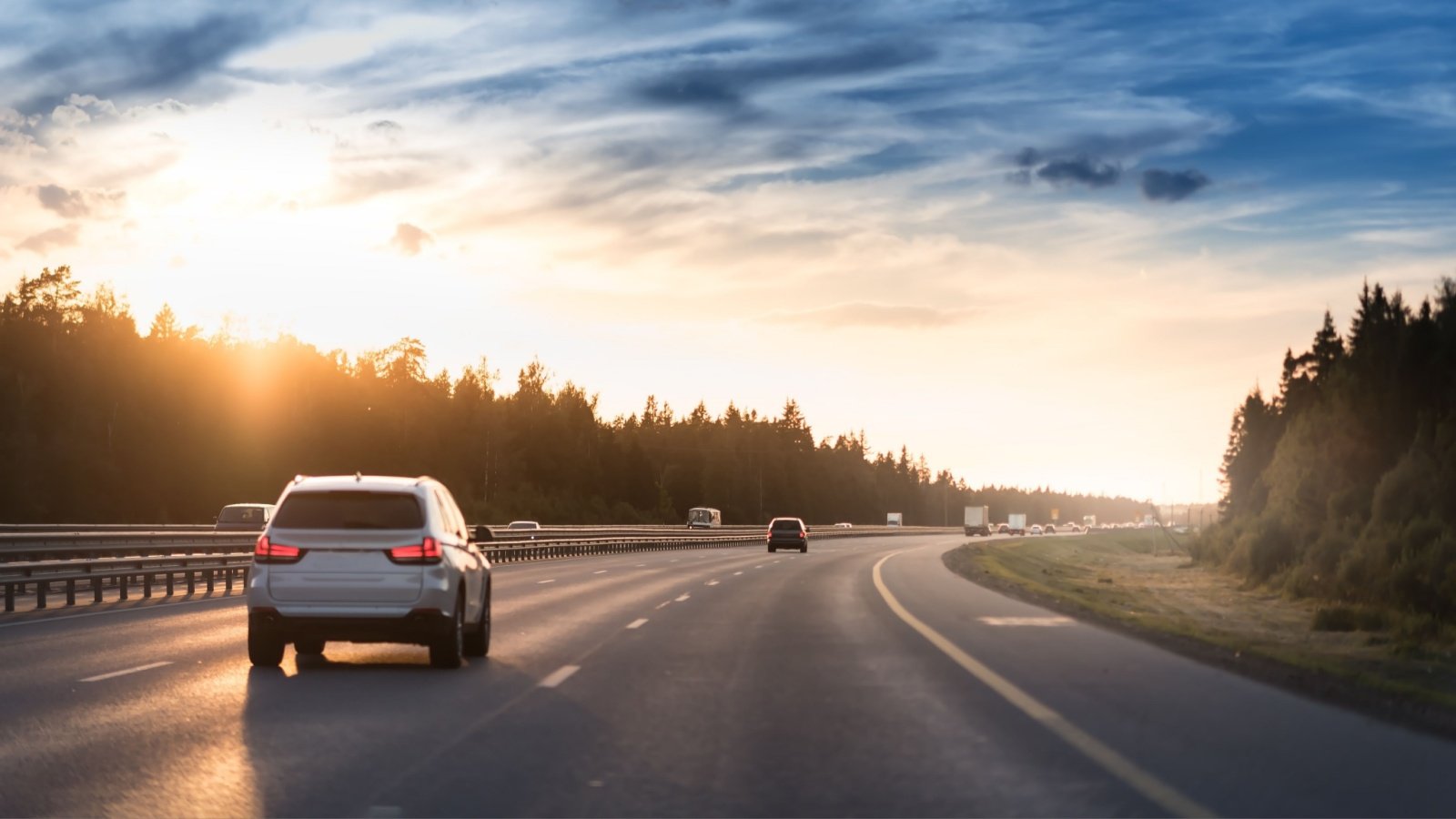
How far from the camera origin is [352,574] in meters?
14.9

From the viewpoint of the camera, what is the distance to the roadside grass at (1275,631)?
14695 millimetres

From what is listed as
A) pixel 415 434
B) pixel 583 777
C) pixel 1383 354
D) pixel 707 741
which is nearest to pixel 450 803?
Result: pixel 583 777

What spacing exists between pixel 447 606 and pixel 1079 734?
6.71 m

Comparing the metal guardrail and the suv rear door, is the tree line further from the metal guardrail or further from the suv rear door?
the suv rear door

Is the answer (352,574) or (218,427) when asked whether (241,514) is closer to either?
(352,574)

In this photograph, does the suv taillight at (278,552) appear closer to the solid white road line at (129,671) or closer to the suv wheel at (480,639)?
the solid white road line at (129,671)

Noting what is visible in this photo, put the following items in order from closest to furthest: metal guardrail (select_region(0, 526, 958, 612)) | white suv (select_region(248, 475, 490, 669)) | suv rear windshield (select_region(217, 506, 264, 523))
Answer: white suv (select_region(248, 475, 490, 669)), metal guardrail (select_region(0, 526, 958, 612)), suv rear windshield (select_region(217, 506, 264, 523))

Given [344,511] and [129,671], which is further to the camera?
[344,511]

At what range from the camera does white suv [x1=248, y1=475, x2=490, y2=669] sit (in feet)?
48.6

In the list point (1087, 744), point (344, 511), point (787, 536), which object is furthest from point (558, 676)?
point (787, 536)

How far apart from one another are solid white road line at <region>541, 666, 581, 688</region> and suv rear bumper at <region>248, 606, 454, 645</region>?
1.16 m

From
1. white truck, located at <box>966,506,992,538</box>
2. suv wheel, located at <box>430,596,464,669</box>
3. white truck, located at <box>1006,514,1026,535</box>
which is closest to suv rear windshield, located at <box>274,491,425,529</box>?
suv wheel, located at <box>430,596,464,669</box>

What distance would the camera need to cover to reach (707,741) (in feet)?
33.6

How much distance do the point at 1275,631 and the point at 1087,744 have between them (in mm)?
24944
